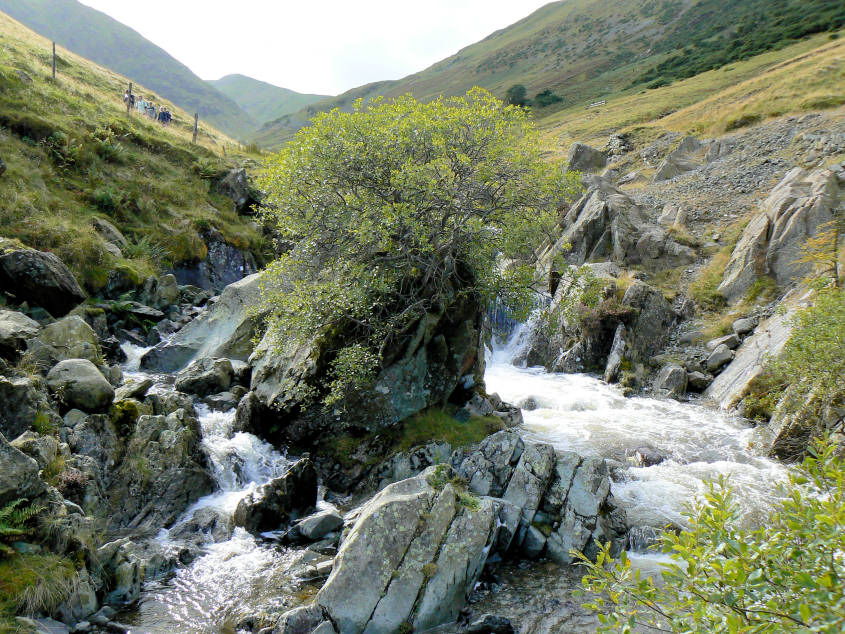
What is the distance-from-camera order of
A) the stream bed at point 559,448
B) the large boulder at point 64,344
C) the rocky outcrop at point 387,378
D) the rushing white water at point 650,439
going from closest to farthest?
the stream bed at point 559,448 → the rushing white water at point 650,439 → the large boulder at point 64,344 → the rocky outcrop at point 387,378

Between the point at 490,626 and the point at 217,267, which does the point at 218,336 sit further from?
the point at 490,626

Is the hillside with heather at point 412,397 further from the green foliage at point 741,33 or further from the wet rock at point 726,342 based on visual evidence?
the green foliage at point 741,33

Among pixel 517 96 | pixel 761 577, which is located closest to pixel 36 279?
pixel 761 577

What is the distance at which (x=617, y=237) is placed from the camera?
35625 mm

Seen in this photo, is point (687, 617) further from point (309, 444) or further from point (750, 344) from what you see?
point (750, 344)

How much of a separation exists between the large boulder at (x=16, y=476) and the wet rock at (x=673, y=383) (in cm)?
2437

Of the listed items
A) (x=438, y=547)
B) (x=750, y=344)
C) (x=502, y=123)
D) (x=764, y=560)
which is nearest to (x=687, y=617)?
(x=764, y=560)

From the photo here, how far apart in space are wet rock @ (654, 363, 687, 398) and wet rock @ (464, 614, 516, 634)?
17.7 meters

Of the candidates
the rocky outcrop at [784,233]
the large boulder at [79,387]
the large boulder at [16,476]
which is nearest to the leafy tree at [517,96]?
the rocky outcrop at [784,233]

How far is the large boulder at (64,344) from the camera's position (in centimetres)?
1568

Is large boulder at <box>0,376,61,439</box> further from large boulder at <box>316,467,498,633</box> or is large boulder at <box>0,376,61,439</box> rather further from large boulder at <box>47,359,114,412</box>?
large boulder at <box>316,467,498,633</box>

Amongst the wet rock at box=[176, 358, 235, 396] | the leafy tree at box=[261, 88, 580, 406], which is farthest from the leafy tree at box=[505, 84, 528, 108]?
the wet rock at box=[176, 358, 235, 396]

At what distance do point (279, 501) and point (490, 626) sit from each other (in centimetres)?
693

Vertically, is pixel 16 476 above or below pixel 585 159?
below
